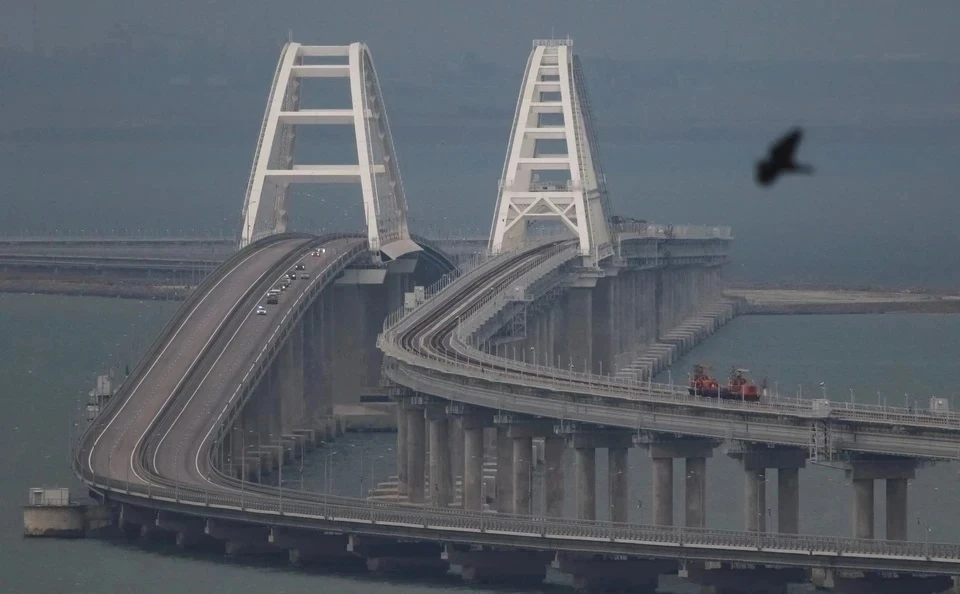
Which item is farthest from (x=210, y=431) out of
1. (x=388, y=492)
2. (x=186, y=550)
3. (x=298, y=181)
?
(x=298, y=181)

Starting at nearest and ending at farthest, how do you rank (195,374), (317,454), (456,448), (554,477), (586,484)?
(586,484) < (554,477) < (456,448) < (195,374) < (317,454)

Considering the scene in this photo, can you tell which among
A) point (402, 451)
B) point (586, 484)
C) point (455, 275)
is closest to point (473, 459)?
point (586, 484)

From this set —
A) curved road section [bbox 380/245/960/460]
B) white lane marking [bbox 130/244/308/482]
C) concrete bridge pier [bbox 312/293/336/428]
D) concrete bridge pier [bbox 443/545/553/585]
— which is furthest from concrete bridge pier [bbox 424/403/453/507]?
concrete bridge pier [bbox 312/293/336/428]

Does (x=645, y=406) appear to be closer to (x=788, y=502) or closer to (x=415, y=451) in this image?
(x=788, y=502)

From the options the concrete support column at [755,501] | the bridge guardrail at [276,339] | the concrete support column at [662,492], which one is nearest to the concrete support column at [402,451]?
the bridge guardrail at [276,339]

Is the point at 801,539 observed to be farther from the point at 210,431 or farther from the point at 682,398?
the point at 210,431

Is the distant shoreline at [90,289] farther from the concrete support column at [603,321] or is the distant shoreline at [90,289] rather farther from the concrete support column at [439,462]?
the concrete support column at [439,462]
